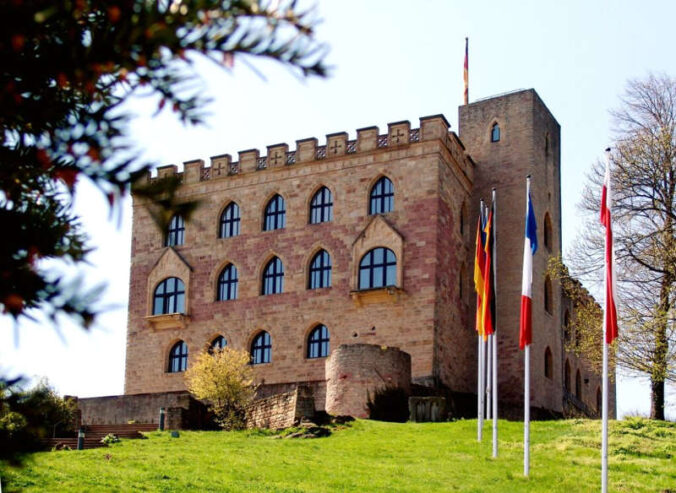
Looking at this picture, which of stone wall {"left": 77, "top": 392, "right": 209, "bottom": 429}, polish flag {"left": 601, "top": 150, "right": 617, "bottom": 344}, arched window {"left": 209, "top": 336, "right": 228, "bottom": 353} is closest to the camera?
polish flag {"left": 601, "top": 150, "right": 617, "bottom": 344}

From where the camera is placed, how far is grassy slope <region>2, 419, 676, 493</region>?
61.1 ft

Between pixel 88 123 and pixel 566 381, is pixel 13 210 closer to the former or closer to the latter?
pixel 88 123

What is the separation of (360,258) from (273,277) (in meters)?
3.67

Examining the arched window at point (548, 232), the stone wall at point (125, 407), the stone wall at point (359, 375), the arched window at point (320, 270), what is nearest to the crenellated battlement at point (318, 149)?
the arched window at point (320, 270)

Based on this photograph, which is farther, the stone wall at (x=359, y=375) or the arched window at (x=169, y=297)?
the arched window at (x=169, y=297)

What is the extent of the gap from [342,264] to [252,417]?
28.7 ft

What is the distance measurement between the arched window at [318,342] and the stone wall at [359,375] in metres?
6.33

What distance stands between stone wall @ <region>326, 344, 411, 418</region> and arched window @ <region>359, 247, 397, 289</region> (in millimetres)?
6210

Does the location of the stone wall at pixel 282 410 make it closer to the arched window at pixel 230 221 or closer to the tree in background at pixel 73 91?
the arched window at pixel 230 221

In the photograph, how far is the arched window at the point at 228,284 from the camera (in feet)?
135

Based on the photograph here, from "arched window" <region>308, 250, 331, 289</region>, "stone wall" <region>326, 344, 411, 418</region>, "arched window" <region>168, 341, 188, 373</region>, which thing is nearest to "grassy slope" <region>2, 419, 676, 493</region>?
"stone wall" <region>326, 344, 411, 418</region>

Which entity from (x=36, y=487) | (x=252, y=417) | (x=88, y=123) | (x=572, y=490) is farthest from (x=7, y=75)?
(x=252, y=417)

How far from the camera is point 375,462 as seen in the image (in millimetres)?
21844

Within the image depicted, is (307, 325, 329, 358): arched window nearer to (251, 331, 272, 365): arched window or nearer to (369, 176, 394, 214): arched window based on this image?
(251, 331, 272, 365): arched window
